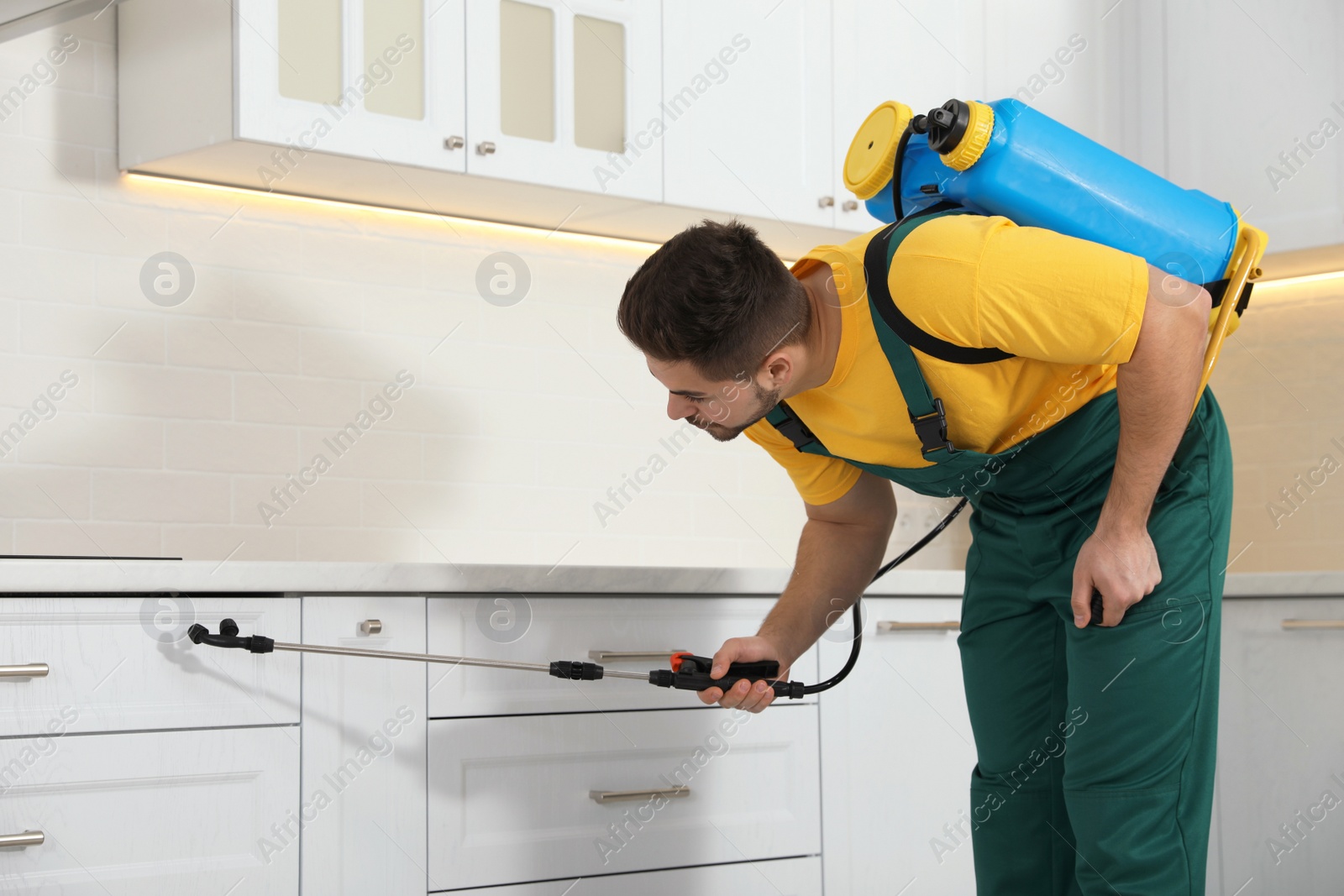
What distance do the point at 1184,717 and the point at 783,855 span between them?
856 mm

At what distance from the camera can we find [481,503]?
2.57 m

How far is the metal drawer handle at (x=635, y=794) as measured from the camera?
187cm

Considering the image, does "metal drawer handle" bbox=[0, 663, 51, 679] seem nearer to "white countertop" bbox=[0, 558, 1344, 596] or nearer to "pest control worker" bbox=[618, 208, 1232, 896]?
"white countertop" bbox=[0, 558, 1344, 596]

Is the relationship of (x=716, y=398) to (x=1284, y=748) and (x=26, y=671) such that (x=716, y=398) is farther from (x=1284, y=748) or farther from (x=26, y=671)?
(x=1284, y=748)

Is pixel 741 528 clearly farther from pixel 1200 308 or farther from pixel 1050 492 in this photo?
pixel 1200 308

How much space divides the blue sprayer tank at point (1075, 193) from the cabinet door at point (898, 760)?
0.92 metres

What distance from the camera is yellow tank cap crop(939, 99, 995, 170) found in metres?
1.32

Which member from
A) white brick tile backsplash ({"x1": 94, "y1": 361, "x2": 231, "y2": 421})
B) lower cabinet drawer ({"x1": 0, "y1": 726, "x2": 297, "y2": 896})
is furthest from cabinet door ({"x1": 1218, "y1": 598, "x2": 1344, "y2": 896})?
white brick tile backsplash ({"x1": 94, "y1": 361, "x2": 231, "y2": 421})

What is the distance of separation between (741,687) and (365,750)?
522 millimetres

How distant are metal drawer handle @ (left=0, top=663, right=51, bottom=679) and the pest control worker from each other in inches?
30.9

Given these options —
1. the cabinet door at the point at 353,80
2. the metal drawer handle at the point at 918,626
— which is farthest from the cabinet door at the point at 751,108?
the metal drawer handle at the point at 918,626

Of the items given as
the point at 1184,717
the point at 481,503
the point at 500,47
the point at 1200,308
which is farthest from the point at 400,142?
the point at 1184,717

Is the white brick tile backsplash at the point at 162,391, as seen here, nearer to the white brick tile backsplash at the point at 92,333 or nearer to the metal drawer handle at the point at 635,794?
the white brick tile backsplash at the point at 92,333

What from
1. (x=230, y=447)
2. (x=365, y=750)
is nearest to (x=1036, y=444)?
(x=365, y=750)
